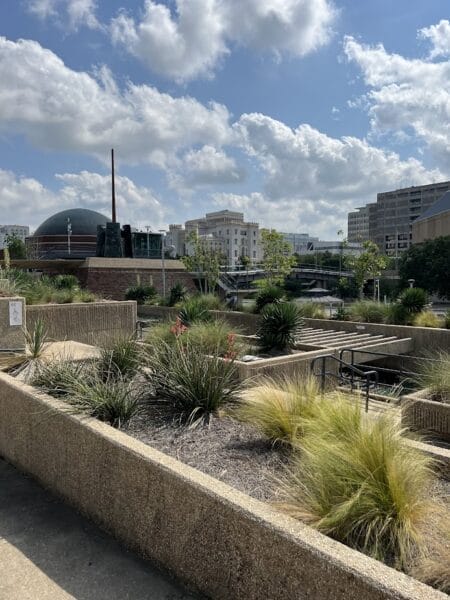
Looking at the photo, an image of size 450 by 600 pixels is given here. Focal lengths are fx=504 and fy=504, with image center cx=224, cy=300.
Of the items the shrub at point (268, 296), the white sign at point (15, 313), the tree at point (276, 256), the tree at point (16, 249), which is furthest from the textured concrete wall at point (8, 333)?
the tree at point (16, 249)

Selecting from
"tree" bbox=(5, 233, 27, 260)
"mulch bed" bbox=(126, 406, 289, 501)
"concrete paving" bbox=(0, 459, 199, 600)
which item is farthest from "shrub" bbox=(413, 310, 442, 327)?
"tree" bbox=(5, 233, 27, 260)

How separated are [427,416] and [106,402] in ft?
13.7

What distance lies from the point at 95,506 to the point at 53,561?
592mm

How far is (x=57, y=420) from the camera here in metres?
4.52

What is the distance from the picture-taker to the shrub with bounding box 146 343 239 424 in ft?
16.6

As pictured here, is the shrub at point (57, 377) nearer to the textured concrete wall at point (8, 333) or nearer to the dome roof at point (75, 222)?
the textured concrete wall at point (8, 333)

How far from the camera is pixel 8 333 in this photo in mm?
8594

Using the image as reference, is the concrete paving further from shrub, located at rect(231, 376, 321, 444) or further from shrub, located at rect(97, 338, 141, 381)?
shrub, located at rect(97, 338, 141, 381)

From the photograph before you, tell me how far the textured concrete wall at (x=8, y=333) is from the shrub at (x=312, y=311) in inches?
409

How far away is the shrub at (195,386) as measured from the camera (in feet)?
16.6

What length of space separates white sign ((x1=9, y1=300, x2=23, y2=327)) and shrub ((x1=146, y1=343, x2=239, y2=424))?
13.6 feet

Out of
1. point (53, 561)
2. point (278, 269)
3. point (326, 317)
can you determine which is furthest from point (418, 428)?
point (278, 269)

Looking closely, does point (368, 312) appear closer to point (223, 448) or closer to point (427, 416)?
point (427, 416)

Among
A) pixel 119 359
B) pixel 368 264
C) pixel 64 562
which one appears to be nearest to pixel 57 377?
pixel 119 359
